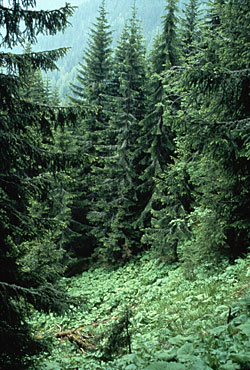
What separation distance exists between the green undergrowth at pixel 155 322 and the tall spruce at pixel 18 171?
671 mm

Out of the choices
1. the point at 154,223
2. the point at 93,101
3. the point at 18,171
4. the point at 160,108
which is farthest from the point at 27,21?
the point at 93,101

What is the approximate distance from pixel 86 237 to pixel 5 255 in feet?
44.3

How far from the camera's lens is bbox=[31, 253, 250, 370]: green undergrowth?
3.32m

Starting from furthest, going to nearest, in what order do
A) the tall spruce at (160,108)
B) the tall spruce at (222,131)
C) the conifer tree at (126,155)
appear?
the conifer tree at (126,155) → the tall spruce at (160,108) → the tall spruce at (222,131)

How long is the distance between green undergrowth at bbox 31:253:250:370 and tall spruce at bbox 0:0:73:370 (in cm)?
67

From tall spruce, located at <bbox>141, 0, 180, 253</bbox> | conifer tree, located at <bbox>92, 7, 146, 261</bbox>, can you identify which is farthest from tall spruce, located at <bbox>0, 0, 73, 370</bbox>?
conifer tree, located at <bbox>92, 7, 146, 261</bbox>

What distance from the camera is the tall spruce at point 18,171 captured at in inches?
168

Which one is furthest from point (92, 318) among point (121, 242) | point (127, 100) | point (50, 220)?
point (127, 100)

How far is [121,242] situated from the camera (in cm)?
1612

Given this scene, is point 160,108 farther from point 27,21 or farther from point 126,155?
point 27,21

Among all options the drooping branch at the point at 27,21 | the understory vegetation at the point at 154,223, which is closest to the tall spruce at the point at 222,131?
the understory vegetation at the point at 154,223

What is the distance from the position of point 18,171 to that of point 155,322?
5263 millimetres

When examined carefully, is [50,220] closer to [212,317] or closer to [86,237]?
[212,317]

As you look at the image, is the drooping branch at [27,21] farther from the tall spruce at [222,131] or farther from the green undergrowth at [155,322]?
the green undergrowth at [155,322]
